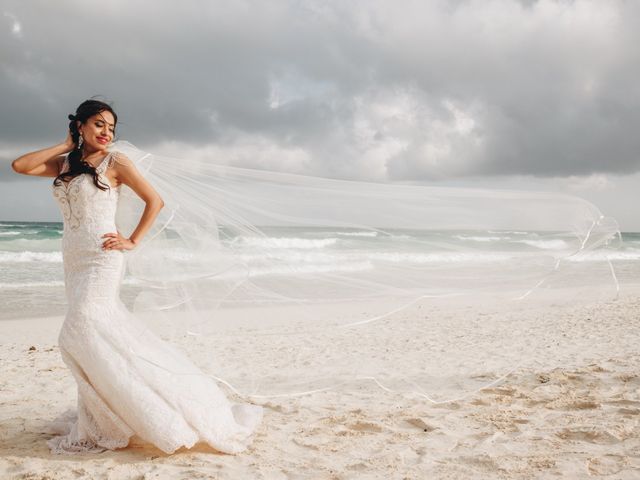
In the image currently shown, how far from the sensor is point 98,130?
3756 mm

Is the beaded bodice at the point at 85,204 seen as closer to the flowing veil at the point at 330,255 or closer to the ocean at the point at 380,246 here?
the flowing veil at the point at 330,255

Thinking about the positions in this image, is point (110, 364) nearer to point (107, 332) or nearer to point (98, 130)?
point (107, 332)

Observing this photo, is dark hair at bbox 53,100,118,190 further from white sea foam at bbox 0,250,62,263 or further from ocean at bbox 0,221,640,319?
white sea foam at bbox 0,250,62,263

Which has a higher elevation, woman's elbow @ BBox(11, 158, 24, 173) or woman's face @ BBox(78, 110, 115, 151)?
woman's face @ BBox(78, 110, 115, 151)

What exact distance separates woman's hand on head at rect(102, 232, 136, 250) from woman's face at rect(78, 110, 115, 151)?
2.04 ft

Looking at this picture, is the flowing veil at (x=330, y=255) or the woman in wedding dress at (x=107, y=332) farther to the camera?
the flowing veil at (x=330, y=255)

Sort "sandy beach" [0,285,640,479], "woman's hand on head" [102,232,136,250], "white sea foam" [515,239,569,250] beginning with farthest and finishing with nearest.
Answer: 1. "white sea foam" [515,239,569,250]
2. "woman's hand on head" [102,232,136,250]
3. "sandy beach" [0,285,640,479]

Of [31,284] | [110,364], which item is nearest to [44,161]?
[110,364]

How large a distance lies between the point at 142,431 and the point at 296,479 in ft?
3.38

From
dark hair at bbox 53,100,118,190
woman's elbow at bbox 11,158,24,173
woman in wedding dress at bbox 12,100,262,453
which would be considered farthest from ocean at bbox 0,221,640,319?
woman's elbow at bbox 11,158,24,173

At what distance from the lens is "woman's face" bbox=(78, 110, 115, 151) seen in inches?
148

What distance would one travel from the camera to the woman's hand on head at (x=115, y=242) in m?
3.66

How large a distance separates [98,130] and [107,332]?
4.38 ft

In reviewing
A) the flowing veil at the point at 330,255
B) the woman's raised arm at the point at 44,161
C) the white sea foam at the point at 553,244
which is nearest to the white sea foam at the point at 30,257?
the flowing veil at the point at 330,255
